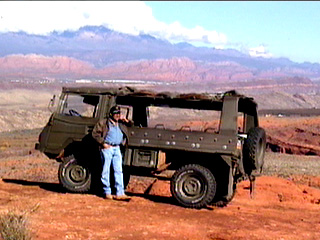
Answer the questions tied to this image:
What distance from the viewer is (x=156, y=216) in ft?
33.2

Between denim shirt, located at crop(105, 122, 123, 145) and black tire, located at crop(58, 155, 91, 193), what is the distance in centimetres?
116

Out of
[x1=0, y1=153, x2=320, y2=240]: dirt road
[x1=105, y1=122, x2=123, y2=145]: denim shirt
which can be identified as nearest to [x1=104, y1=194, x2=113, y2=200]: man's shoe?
[x1=0, y1=153, x2=320, y2=240]: dirt road

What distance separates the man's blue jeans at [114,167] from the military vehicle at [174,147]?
0.23 m

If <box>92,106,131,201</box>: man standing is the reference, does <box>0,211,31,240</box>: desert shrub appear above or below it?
below

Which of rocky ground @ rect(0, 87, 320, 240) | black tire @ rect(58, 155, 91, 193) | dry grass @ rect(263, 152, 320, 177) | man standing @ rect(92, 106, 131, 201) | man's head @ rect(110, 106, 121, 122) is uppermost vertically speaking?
man's head @ rect(110, 106, 121, 122)

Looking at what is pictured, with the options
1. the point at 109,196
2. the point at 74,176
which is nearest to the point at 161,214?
the point at 109,196

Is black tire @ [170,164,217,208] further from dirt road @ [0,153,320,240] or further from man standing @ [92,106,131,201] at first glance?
man standing @ [92,106,131,201]

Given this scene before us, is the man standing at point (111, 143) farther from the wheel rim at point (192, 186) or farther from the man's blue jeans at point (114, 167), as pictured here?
the wheel rim at point (192, 186)

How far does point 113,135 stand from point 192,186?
1.79 metres

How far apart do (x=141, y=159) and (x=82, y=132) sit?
1347 mm

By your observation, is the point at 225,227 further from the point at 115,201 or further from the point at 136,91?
the point at 136,91

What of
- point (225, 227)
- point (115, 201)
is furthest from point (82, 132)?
point (225, 227)

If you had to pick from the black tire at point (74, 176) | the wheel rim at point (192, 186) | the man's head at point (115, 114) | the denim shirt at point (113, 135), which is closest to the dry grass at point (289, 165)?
Answer: the wheel rim at point (192, 186)

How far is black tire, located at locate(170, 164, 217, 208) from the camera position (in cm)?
1117
